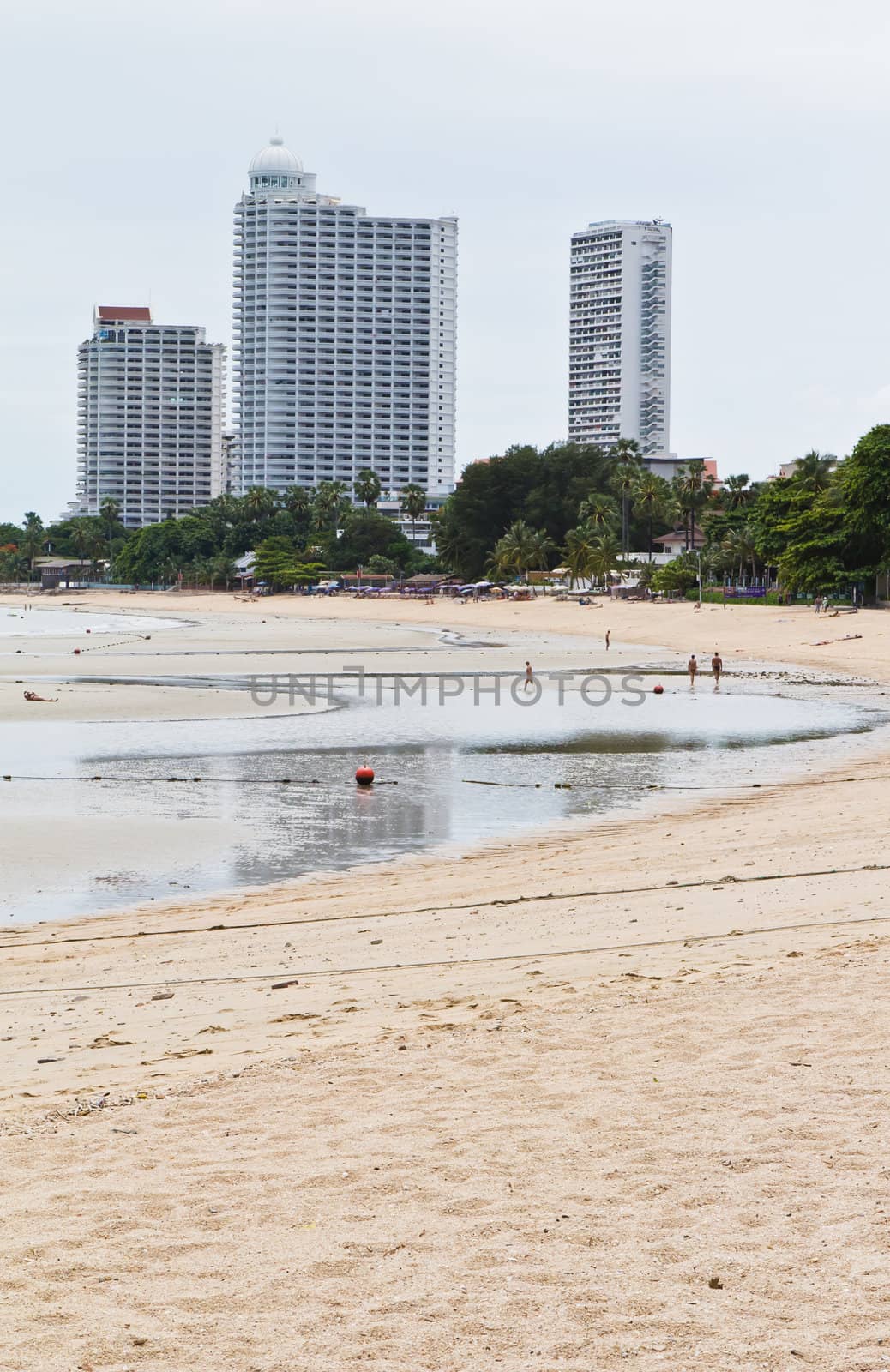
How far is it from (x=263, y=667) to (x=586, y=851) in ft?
120

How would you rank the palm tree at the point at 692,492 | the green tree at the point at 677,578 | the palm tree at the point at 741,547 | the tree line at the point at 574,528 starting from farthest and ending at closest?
the palm tree at the point at 692,492, the palm tree at the point at 741,547, the green tree at the point at 677,578, the tree line at the point at 574,528

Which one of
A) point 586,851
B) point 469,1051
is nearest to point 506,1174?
point 469,1051

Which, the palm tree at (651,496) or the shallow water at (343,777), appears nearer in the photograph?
the shallow water at (343,777)

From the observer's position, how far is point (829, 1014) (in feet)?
26.8

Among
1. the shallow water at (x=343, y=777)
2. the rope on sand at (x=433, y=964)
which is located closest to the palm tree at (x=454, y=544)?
the shallow water at (x=343, y=777)

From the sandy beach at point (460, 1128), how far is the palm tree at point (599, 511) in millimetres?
120250

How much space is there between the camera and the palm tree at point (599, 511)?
132m

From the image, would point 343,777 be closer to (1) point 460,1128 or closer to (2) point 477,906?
(2) point 477,906

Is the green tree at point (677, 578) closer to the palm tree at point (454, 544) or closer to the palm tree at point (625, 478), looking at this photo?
the palm tree at point (625, 478)

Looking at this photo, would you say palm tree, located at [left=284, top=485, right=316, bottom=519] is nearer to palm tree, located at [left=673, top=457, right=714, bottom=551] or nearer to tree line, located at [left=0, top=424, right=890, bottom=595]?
tree line, located at [left=0, top=424, right=890, bottom=595]

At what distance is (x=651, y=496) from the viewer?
433 feet

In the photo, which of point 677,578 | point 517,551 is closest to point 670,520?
point 517,551

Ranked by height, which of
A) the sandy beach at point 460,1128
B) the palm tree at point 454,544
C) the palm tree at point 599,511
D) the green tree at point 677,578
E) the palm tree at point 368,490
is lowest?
the sandy beach at point 460,1128

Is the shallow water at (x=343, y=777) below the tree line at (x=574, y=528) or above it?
below
